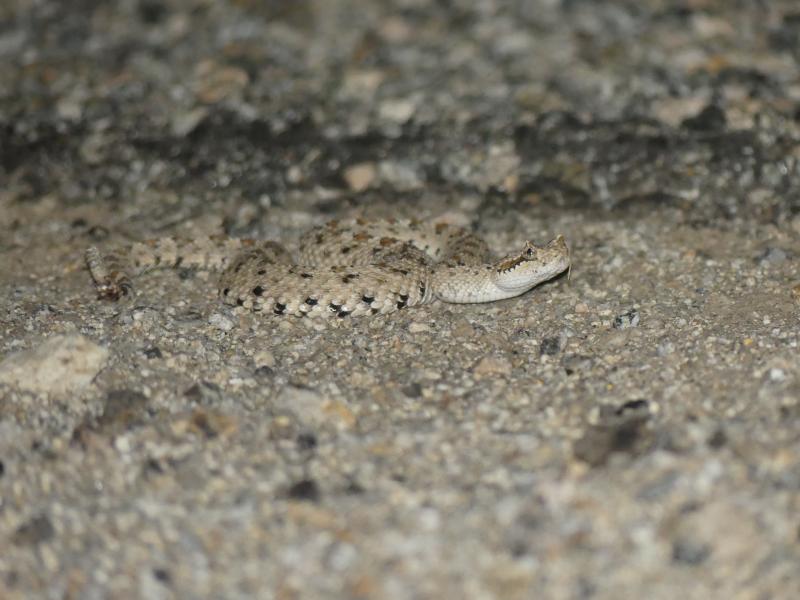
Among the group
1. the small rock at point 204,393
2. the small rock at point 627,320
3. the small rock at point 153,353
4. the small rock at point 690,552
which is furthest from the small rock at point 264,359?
the small rock at point 690,552

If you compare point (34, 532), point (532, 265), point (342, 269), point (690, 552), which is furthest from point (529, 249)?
point (34, 532)

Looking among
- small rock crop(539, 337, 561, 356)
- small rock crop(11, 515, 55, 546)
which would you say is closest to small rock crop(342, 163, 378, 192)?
small rock crop(539, 337, 561, 356)

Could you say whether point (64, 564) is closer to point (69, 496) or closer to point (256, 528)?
point (69, 496)

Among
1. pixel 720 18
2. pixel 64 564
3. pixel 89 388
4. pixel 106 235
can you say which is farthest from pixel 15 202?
pixel 720 18

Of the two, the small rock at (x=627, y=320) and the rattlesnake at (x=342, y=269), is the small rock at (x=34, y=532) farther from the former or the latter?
the small rock at (x=627, y=320)

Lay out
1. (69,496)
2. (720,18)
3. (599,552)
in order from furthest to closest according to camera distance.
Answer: (720,18) < (69,496) < (599,552)

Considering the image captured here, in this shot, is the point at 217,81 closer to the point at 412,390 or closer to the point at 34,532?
the point at 412,390
